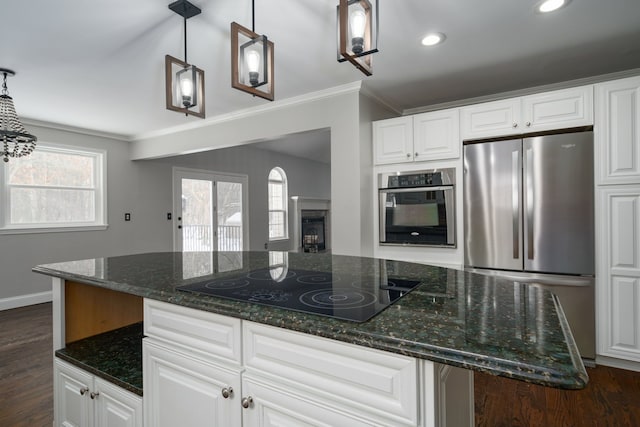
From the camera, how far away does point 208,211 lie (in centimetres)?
599

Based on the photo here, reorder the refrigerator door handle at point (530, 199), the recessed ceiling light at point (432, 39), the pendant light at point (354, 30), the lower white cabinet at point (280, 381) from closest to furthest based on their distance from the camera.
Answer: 1. the lower white cabinet at point (280, 381)
2. the pendant light at point (354, 30)
3. the recessed ceiling light at point (432, 39)
4. the refrigerator door handle at point (530, 199)

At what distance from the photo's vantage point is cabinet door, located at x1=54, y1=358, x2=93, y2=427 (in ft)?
4.79

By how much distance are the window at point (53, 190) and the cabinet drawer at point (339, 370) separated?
4.87 metres

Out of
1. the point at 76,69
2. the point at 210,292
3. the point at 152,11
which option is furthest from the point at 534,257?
the point at 76,69

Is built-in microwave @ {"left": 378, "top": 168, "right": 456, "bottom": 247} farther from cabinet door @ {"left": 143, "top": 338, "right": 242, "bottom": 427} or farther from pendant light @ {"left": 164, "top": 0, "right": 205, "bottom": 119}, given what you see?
cabinet door @ {"left": 143, "top": 338, "right": 242, "bottom": 427}

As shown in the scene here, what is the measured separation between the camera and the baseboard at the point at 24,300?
4.13 m

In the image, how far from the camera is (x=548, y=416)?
196cm

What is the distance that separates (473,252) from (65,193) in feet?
17.0

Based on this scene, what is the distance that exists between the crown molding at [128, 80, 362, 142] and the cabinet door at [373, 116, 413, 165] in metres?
0.44

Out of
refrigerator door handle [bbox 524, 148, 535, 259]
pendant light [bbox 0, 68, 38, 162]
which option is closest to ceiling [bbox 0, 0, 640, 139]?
pendant light [bbox 0, 68, 38, 162]

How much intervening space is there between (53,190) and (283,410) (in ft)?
16.7

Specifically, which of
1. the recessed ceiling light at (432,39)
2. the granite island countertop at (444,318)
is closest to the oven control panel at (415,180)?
the recessed ceiling light at (432,39)

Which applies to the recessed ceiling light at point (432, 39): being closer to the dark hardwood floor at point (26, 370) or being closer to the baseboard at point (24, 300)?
the dark hardwood floor at point (26, 370)

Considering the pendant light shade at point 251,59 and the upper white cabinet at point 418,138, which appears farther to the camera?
the upper white cabinet at point 418,138
